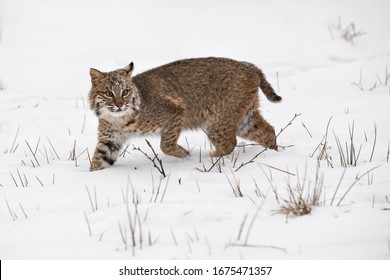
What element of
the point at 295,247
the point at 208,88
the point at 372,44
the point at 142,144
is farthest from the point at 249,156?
the point at 372,44

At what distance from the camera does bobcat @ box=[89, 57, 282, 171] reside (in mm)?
5750

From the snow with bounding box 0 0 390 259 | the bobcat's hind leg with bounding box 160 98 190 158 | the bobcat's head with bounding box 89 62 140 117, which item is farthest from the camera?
the bobcat's hind leg with bounding box 160 98 190 158

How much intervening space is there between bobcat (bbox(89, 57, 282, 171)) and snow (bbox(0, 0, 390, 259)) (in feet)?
0.81

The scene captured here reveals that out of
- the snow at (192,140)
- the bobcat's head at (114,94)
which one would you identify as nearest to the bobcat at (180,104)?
the bobcat's head at (114,94)

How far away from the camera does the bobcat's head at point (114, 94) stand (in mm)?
5625

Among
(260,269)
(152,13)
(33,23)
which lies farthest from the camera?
(152,13)

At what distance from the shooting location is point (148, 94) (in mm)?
6020

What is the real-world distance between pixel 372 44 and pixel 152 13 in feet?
14.1

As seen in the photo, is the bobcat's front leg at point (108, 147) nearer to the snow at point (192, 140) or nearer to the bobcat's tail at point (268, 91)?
the snow at point (192, 140)

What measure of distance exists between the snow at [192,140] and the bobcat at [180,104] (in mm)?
246

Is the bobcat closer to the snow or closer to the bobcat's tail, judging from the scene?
the bobcat's tail

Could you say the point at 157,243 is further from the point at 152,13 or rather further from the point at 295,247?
the point at 152,13

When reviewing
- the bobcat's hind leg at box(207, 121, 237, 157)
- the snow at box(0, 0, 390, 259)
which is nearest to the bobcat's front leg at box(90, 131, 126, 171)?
the snow at box(0, 0, 390, 259)

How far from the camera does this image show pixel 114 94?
5625 mm
